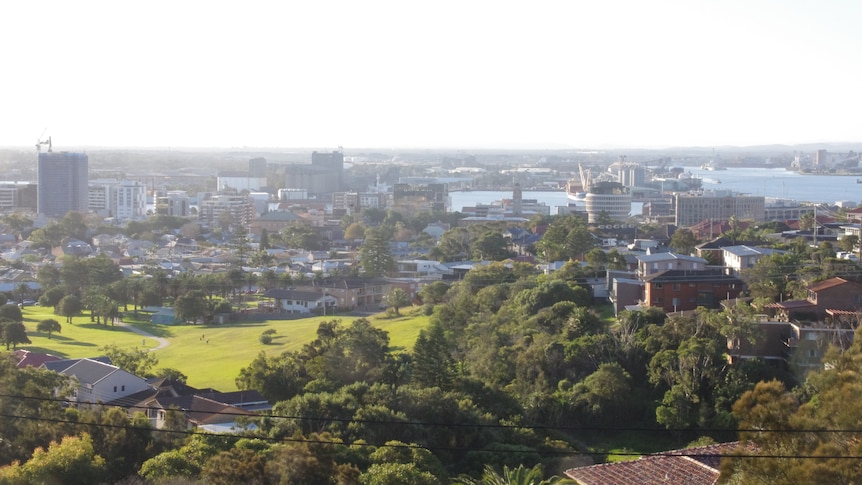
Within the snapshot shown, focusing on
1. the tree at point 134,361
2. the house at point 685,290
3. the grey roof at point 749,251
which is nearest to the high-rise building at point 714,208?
the grey roof at point 749,251

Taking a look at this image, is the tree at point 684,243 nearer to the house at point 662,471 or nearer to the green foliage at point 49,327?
the green foliage at point 49,327

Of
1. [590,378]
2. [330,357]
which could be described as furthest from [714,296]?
[330,357]

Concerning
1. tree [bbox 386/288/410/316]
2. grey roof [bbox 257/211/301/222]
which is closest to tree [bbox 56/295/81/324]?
tree [bbox 386/288/410/316]

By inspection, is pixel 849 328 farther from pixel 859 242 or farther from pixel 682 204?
pixel 682 204

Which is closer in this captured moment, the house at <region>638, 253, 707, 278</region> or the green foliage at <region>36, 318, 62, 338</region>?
the house at <region>638, 253, 707, 278</region>

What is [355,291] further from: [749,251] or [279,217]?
[279,217]

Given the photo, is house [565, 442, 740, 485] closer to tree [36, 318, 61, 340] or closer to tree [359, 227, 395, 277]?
tree [36, 318, 61, 340]
